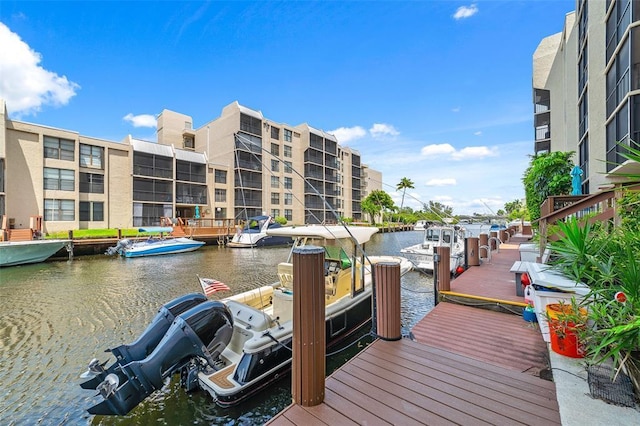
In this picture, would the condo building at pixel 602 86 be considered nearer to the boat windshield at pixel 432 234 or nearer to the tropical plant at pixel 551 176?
the tropical plant at pixel 551 176

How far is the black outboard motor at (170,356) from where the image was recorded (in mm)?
3469

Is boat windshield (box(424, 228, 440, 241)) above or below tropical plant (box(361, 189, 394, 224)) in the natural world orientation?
below

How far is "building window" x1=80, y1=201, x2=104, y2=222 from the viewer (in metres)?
26.9

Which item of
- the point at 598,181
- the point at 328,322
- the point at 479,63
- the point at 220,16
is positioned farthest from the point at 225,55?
the point at 598,181

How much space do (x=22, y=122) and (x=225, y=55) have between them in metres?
18.8

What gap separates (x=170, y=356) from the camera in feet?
12.5

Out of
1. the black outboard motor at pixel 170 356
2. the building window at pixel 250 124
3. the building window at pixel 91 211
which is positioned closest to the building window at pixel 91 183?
the building window at pixel 91 211

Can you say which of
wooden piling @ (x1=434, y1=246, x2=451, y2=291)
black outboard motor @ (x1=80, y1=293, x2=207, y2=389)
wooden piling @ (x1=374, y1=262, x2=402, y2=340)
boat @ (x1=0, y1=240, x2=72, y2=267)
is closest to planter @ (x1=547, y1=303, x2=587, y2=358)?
wooden piling @ (x1=374, y1=262, x2=402, y2=340)

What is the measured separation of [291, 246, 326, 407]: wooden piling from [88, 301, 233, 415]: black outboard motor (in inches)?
76.5

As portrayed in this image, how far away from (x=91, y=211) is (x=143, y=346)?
100 feet

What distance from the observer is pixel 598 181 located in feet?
41.6

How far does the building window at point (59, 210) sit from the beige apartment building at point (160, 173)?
0.07 m

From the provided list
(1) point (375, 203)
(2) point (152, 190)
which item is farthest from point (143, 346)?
(1) point (375, 203)

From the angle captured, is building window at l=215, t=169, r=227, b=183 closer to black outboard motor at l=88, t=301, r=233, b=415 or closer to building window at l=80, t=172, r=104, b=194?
building window at l=80, t=172, r=104, b=194
